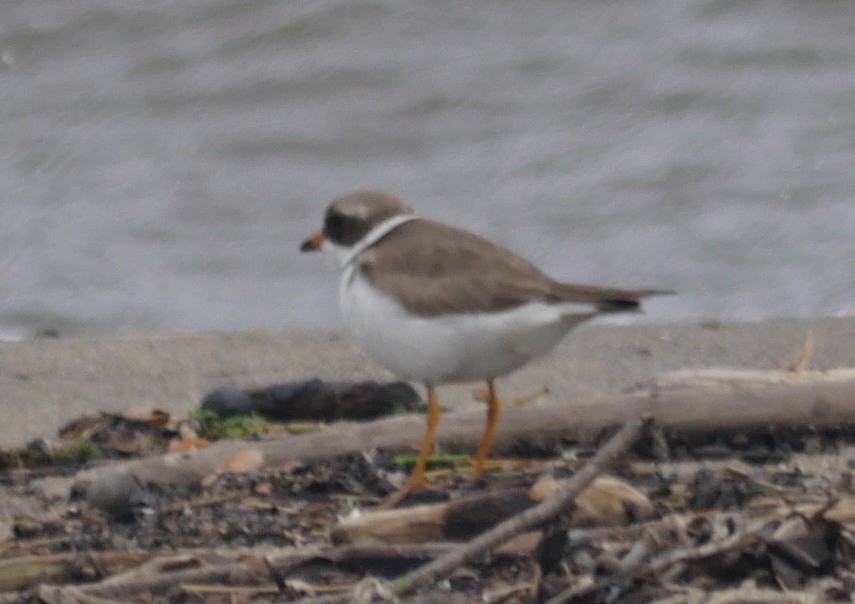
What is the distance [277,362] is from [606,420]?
221cm

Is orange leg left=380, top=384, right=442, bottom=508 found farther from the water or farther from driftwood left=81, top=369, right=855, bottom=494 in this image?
the water

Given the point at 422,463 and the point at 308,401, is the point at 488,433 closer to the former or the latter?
the point at 422,463

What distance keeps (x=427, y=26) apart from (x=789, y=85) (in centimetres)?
239

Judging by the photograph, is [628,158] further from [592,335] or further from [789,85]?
[592,335]

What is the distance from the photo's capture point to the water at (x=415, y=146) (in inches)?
309

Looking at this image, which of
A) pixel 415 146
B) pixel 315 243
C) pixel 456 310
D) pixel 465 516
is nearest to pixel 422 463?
pixel 456 310

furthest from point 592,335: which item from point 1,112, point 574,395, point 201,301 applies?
point 1,112

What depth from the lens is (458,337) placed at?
3.62 m

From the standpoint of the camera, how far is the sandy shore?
5.12 metres

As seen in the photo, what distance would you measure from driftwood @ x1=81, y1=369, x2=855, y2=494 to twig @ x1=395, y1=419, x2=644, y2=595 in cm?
108

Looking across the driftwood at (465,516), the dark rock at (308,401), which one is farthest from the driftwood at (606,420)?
the driftwood at (465,516)

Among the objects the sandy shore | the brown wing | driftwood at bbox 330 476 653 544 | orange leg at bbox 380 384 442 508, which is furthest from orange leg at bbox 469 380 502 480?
the sandy shore

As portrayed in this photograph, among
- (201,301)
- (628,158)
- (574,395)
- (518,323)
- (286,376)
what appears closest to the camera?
(518,323)

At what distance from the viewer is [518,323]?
3574 mm
